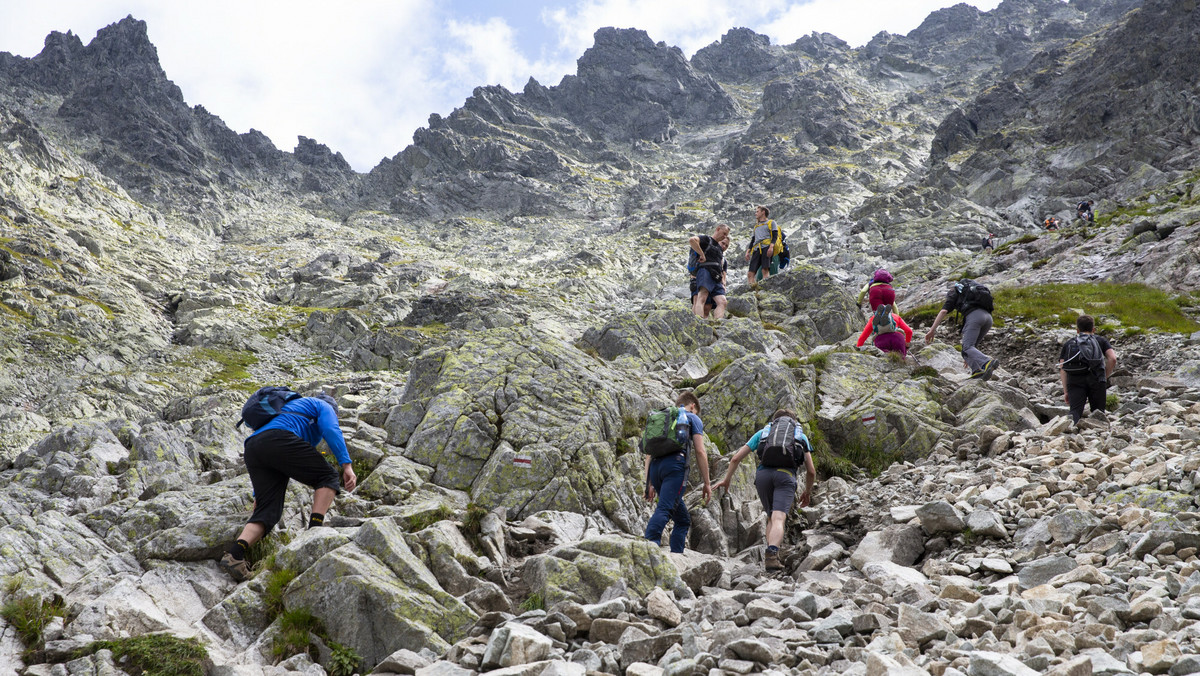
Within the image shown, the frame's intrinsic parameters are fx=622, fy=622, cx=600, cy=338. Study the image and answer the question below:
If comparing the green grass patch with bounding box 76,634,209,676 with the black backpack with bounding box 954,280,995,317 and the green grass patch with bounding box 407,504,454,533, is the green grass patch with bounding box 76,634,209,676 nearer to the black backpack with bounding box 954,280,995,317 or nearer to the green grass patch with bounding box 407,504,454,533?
the green grass patch with bounding box 407,504,454,533

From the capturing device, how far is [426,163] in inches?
6732

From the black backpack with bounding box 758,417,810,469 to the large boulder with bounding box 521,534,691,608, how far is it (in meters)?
3.09

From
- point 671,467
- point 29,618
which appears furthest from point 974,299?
point 29,618

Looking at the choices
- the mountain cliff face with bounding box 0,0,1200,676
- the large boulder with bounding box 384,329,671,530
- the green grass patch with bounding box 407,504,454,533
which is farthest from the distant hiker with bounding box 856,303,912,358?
the green grass patch with bounding box 407,504,454,533

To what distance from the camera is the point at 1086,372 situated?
41.8 ft

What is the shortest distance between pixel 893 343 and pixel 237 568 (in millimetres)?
17371

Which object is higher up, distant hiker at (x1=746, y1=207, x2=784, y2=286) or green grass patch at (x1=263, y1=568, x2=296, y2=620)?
distant hiker at (x1=746, y1=207, x2=784, y2=286)

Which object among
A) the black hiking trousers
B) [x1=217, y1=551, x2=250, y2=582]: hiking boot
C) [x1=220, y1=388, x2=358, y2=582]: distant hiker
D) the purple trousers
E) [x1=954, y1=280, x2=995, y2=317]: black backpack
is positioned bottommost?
[x1=217, y1=551, x2=250, y2=582]: hiking boot

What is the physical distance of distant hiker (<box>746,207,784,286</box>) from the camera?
2597 centimetres

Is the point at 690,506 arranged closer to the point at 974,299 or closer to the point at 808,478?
the point at 808,478

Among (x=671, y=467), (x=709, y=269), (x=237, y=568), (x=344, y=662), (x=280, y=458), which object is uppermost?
(x=709, y=269)

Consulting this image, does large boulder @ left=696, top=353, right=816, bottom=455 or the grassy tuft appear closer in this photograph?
the grassy tuft

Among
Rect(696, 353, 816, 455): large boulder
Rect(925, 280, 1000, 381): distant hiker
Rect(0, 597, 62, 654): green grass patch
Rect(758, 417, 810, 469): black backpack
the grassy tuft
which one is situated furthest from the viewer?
Rect(925, 280, 1000, 381): distant hiker

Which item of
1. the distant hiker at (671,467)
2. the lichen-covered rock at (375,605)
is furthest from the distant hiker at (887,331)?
the lichen-covered rock at (375,605)
